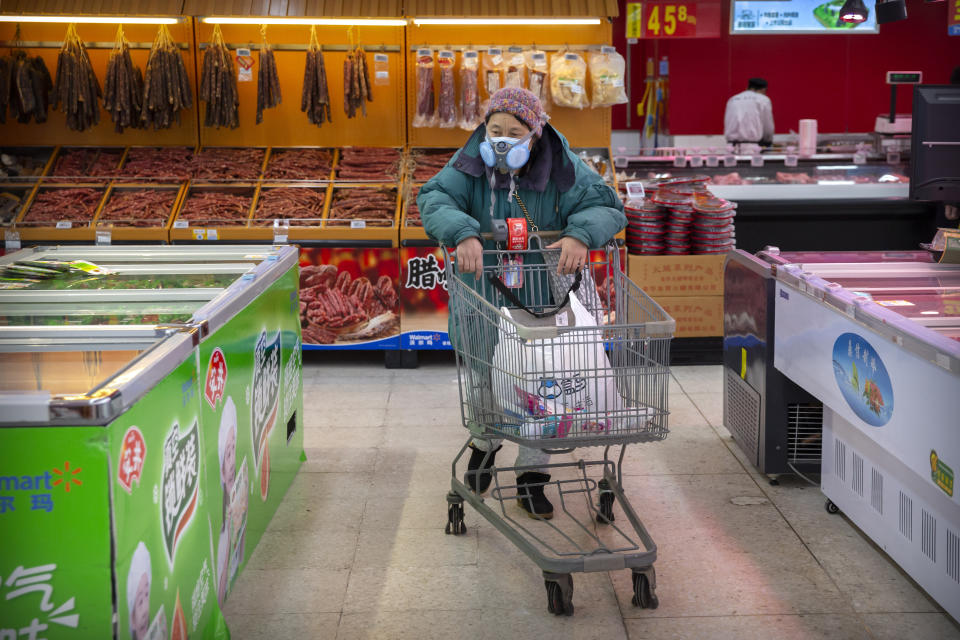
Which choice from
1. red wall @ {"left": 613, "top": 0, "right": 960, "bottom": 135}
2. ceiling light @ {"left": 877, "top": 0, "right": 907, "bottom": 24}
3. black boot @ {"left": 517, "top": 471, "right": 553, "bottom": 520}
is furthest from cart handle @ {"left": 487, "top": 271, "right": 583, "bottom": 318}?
red wall @ {"left": 613, "top": 0, "right": 960, "bottom": 135}

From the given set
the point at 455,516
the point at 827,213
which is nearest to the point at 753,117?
the point at 827,213

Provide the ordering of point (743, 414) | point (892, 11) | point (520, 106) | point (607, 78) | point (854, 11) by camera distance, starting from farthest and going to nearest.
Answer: point (854, 11)
point (892, 11)
point (607, 78)
point (743, 414)
point (520, 106)

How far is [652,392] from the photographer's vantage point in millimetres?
3301

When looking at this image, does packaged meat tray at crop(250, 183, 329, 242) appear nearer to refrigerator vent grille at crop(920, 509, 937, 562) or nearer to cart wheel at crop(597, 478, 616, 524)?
cart wheel at crop(597, 478, 616, 524)

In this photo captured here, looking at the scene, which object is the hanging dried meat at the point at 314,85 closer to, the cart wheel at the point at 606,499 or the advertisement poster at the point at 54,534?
the cart wheel at the point at 606,499

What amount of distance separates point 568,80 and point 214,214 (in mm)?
2646

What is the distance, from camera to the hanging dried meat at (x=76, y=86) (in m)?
6.82

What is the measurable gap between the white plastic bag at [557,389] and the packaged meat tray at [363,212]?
3436 mm

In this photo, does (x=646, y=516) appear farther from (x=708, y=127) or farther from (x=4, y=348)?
(x=708, y=127)

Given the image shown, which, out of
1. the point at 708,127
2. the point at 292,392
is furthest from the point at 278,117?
the point at 708,127

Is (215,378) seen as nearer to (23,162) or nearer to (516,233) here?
(516,233)

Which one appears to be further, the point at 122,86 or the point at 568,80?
the point at 568,80

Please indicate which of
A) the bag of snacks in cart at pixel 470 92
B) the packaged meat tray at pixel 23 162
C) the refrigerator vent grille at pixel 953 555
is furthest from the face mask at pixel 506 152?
the packaged meat tray at pixel 23 162

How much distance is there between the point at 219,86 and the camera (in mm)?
6910
